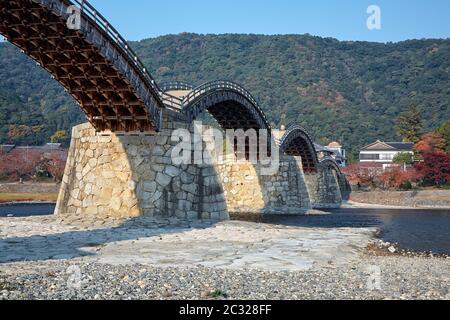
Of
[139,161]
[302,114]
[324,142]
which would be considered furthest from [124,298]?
[302,114]

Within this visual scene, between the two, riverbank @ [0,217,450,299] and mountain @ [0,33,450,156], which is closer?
riverbank @ [0,217,450,299]

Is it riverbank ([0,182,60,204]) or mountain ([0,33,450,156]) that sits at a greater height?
mountain ([0,33,450,156])

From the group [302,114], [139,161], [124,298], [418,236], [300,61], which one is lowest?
[418,236]

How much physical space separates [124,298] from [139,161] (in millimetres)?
14311

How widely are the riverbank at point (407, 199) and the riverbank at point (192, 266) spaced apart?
38799 millimetres

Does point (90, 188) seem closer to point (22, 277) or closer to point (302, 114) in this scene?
point (22, 277)

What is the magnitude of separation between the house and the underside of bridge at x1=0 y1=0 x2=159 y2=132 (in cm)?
6097

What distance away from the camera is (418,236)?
23922mm

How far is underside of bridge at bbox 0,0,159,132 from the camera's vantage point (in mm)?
15328

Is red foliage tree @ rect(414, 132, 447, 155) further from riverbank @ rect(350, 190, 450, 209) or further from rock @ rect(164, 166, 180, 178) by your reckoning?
rock @ rect(164, 166, 180, 178)

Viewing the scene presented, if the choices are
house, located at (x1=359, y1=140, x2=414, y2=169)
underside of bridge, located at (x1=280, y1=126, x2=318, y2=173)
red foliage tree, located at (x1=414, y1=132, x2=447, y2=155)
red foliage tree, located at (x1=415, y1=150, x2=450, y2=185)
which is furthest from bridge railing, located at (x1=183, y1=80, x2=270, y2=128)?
house, located at (x1=359, y1=140, x2=414, y2=169)

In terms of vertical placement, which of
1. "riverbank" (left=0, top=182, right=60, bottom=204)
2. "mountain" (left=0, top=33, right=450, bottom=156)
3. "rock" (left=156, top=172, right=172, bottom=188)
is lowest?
"riverbank" (left=0, top=182, right=60, bottom=204)

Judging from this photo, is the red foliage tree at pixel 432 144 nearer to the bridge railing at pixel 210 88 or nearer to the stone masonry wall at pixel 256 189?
the stone masonry wall at pixel 256 189

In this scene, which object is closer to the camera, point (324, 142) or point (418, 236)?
point (418, 236)
